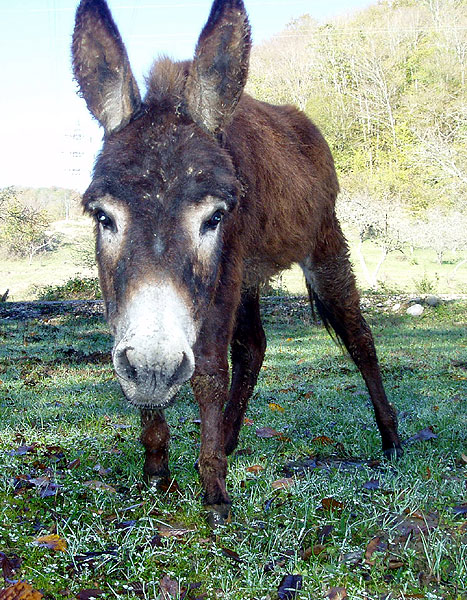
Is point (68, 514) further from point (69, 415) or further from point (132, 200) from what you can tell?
point (69, 415)

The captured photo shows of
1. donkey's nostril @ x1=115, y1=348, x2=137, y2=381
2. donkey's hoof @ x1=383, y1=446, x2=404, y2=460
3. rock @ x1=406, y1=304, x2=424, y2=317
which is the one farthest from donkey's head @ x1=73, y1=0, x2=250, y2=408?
rock @ x1=406, y1=304, x2=424, y2=317

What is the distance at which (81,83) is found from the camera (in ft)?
8.85

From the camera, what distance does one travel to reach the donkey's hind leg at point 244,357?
13.1ft

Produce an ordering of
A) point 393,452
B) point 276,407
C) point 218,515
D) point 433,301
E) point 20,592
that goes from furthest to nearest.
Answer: point 433,301
point 276,407
point 393,452
point 218,515
point 20,592

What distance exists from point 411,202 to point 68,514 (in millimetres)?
25413

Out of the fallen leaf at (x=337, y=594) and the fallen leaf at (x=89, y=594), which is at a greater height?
the fallen leaf at (x=89, y=594)

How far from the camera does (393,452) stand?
385 cm

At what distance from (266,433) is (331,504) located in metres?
1.62

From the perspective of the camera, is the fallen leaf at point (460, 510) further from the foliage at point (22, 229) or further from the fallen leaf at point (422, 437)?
the foliage at point (22, 229)

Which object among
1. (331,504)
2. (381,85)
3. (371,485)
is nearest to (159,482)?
(331,504)

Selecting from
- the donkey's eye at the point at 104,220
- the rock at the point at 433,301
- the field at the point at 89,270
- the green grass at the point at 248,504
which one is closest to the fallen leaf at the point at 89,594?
the green grass at the point at 248,504

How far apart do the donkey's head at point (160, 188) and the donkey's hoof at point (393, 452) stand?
6.35ft

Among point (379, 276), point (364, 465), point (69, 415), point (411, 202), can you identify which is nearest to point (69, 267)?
point (379, 276)

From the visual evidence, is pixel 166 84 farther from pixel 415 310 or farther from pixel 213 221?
pixel 415 310
